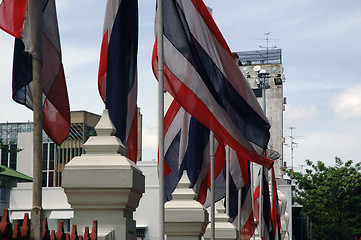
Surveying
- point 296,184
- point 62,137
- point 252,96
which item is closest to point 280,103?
point 296,184

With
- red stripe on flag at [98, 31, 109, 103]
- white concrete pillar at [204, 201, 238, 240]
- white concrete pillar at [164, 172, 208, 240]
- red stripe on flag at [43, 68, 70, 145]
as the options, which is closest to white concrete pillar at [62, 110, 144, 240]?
red stripe on flag at [43, 68, 70, 145]

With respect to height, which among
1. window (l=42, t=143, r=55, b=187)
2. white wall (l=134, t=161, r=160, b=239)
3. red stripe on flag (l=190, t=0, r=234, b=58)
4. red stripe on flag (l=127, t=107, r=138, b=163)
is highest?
window (l=42, t=143, r=55, b=187)

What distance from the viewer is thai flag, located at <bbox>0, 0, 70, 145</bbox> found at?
23.1 feet

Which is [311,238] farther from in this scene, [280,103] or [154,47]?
[154,47]

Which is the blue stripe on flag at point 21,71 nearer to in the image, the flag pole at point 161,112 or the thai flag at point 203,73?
the flag pole at point 161,112

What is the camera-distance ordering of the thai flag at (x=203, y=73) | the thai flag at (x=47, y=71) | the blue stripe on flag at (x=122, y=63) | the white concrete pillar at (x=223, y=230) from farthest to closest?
1. the white concrete pillar at (x=223, y=230)
2. the thai flag at (x=203, y=73)
3. the blue stripe on flag at (x=122, y=63)
4. the thai flag at (x=47, y=71)

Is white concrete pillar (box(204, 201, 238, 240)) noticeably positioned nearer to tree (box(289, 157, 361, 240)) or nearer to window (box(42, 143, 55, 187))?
tree (box(289, 157, 361, 240))

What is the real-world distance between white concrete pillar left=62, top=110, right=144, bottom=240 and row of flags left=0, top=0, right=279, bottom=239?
390 millimetres

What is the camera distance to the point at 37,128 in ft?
20.9

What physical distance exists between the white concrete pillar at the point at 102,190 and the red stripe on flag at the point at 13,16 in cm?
161

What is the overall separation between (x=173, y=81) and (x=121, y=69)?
1351 millimetres

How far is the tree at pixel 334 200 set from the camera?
67.4 metres

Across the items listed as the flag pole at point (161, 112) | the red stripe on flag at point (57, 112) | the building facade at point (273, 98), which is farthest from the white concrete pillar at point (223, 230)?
the building facade at point (273, 98)

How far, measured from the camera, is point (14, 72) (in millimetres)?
7590
